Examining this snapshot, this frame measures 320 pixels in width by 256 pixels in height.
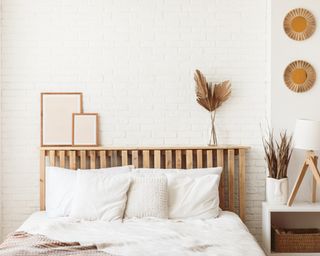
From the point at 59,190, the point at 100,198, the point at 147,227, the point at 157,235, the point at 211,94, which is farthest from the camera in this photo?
the point at 211,94

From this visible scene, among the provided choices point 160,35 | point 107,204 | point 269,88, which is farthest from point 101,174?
point 269,88

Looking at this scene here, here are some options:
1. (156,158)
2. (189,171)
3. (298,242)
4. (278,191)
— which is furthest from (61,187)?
(298,242)

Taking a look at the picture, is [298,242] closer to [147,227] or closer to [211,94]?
[147,227]

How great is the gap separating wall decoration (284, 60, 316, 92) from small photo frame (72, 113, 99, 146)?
1790mm

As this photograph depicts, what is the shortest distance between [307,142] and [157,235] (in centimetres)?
156

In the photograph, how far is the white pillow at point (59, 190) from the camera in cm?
418

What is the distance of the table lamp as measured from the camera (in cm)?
416

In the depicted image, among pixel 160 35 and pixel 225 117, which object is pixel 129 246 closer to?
pixel 225 117

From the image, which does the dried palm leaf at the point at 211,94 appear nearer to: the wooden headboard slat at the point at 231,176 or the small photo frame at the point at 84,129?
the wooden headboard slat at the point at 231,176

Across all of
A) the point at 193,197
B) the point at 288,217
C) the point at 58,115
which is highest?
the point at 58,115

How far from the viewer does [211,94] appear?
4578 millimetres

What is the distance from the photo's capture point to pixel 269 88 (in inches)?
179

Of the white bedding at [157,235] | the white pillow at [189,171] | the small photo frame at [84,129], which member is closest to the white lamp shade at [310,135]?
the white pillow at [189,171]

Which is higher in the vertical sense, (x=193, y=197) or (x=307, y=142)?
(x=307, y=142)
